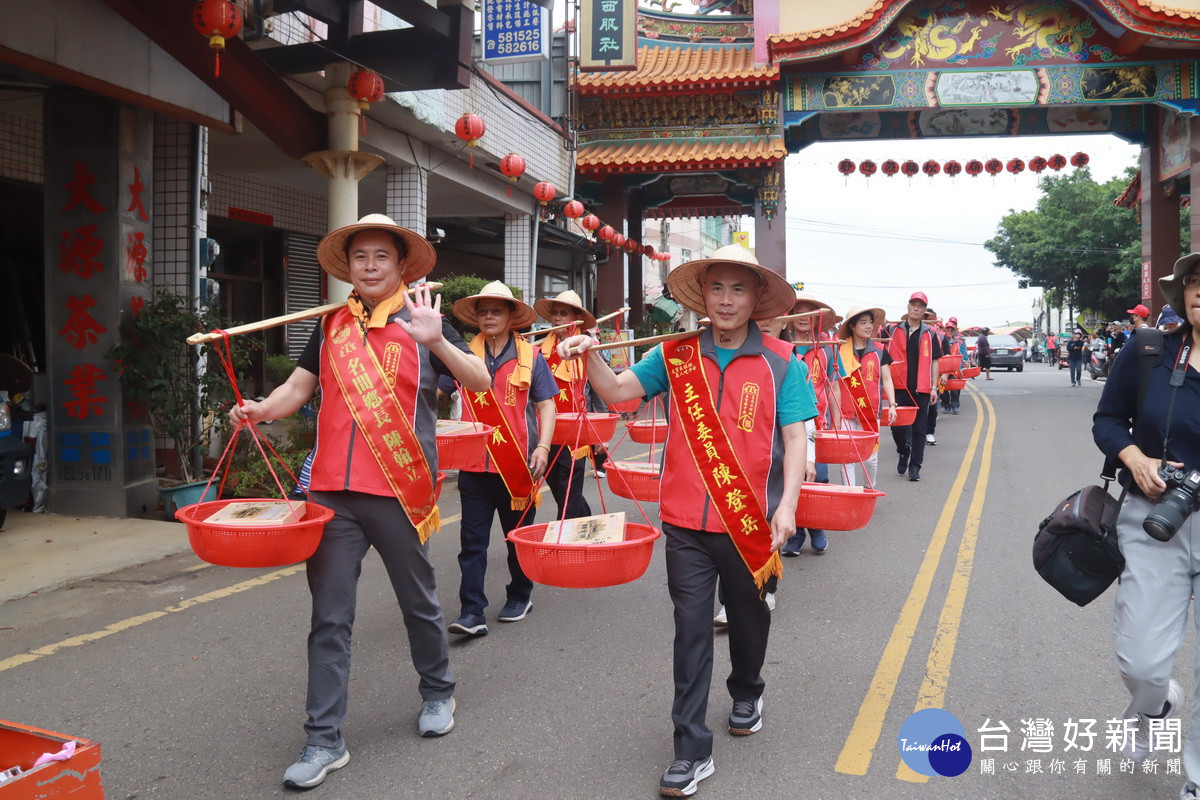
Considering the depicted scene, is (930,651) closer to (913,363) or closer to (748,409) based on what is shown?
(748,409)

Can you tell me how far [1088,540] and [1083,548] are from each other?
3 centimetres

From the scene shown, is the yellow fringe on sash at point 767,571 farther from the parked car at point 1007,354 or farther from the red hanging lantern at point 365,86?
the parked car at point 1007,354

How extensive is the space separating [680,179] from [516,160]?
10.3 m

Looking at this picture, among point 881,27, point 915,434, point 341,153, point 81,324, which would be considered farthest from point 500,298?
point 881,27

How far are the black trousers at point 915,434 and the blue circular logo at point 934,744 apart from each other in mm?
6830

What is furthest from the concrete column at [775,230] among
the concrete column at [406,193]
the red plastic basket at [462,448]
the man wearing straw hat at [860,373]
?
the red plastic basket at [462,448]

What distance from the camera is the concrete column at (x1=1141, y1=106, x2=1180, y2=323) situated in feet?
70.4

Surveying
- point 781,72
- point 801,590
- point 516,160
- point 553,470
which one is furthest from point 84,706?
point 781,72

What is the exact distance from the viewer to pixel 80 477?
7977 mm

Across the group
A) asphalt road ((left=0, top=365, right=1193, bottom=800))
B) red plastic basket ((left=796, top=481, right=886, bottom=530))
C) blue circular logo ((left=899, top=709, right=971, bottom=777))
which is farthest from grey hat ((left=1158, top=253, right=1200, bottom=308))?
blue circular logo ((left=899, top=709, right=971, bottom=777))

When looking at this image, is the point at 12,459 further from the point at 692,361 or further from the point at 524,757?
the point at 692,361

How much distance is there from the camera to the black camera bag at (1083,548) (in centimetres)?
322

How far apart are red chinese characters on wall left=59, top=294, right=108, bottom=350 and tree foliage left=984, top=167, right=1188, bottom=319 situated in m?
39.7

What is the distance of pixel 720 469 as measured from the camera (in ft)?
11.3
